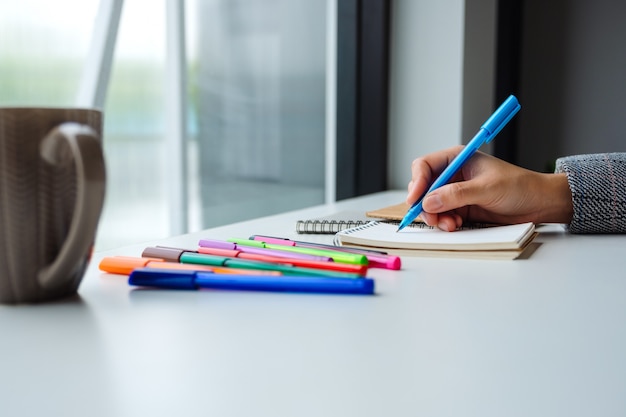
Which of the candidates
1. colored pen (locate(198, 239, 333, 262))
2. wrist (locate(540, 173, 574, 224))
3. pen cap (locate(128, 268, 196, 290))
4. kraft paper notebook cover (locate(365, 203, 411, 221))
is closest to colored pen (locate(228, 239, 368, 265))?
colored pen (locate(198, 239, 333, 262))

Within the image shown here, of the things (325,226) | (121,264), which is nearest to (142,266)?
(121,264)

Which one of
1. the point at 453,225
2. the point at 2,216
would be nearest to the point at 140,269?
the point at 2,216

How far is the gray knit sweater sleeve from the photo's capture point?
0.79 metres

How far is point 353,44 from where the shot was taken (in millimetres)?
1729

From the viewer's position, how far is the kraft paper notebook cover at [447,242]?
652 millimetres

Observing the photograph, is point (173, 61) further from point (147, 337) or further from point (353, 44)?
point (147, 337)

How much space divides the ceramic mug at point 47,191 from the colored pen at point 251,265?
0.42 ft

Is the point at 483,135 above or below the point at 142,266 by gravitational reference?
above

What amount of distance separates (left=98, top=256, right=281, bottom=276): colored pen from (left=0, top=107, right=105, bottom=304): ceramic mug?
11 cm

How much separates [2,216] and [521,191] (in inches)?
22.7

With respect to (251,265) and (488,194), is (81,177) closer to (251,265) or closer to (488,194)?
(251,265)

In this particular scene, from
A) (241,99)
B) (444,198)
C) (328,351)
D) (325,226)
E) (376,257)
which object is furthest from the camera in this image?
(241,99)

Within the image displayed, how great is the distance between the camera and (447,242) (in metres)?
0.67

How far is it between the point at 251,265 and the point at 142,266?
0.10 meters
